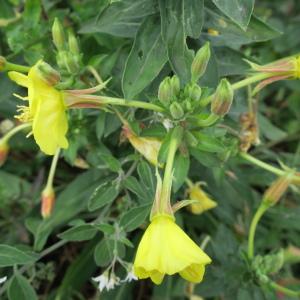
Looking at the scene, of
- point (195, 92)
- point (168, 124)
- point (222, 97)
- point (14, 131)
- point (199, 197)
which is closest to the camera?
point (222, 97)

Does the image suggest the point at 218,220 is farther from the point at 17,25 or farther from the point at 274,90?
the point at 17,25

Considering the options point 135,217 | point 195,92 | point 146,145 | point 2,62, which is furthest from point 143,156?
point 2,62

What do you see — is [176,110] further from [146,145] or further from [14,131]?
[14,131]

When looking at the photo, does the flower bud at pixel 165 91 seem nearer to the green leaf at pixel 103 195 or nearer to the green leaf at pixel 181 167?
the green leaf at pixel 181 167

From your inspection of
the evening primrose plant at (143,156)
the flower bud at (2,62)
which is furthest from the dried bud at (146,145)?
the flower bud at (2,62)

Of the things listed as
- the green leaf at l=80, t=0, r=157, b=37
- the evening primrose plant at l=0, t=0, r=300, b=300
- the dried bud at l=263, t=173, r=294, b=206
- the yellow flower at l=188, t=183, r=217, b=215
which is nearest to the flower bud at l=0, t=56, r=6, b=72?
the evening primrose plant at l=0, t=0, r=300, b=300

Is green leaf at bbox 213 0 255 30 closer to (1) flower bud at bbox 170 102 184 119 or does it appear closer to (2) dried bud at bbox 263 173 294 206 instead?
(1) flower bud at bbox 170 102 184 119
